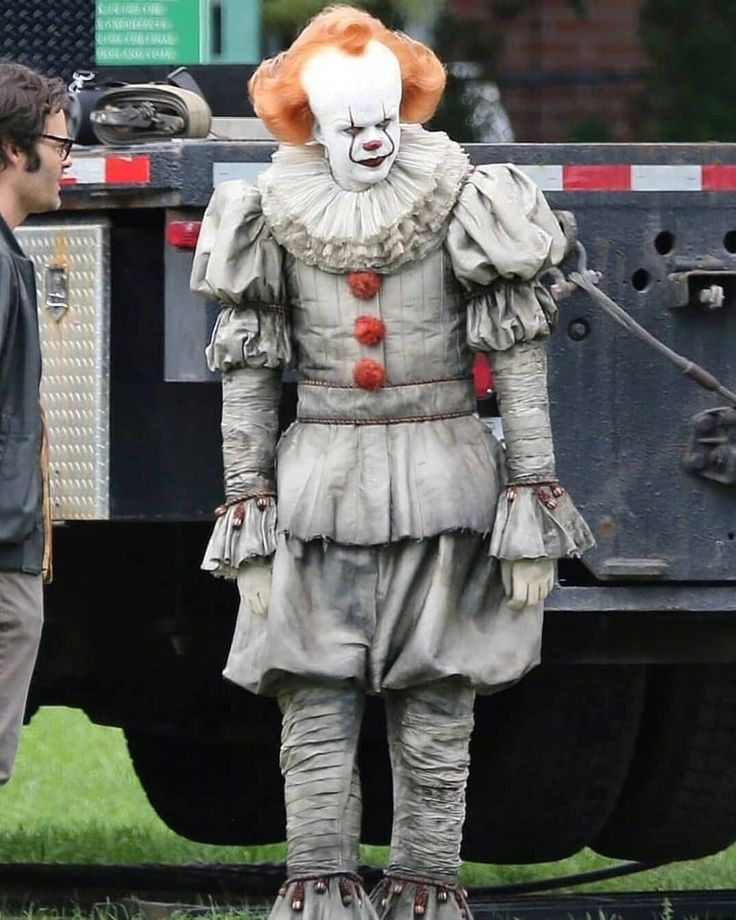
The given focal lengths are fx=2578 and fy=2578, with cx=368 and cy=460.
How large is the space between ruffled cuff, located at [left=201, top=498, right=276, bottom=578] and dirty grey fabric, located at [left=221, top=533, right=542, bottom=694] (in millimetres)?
37

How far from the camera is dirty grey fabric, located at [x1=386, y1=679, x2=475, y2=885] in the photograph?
13.3ft

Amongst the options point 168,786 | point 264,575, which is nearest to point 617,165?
point 264,575

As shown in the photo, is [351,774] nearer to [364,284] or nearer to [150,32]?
[364,284]

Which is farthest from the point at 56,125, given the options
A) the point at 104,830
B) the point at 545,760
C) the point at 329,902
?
the point at 104,830

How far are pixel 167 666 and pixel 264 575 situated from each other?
145 cm

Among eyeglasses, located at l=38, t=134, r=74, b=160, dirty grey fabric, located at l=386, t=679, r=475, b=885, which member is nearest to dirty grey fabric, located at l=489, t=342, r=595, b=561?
dirty grey fabric, located at l=386, t=679, r=475, b=885

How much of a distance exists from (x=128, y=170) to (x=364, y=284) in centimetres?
65

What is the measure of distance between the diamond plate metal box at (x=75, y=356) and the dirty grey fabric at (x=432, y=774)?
0.77m

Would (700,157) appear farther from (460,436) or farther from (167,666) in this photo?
(167,666)

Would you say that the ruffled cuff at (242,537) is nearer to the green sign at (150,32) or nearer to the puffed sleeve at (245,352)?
the puffed sleeve at (245,352)

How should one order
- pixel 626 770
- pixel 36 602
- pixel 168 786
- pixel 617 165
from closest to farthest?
pixel 36 602 < pixel 617 165 < pixel 626 770 < pixel 168 786

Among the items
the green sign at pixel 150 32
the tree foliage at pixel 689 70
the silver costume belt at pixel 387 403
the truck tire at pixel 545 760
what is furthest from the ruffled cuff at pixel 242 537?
the tree foliage at pixel 689 70

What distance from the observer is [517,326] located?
13.1 feet

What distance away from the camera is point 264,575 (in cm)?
404
